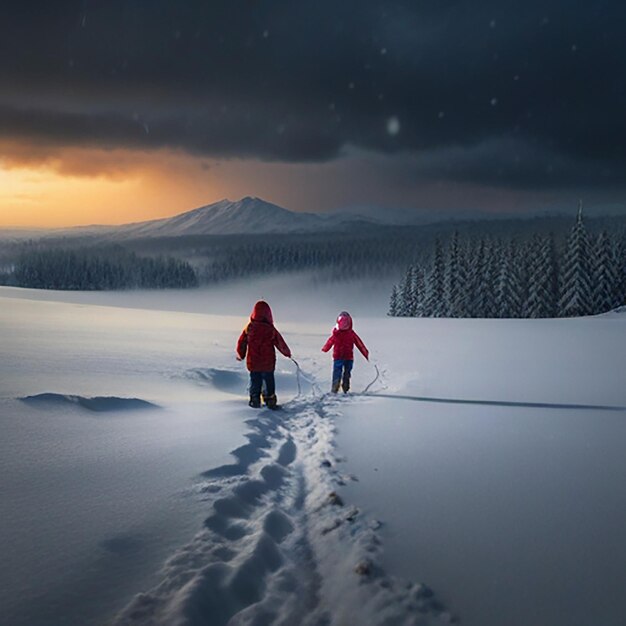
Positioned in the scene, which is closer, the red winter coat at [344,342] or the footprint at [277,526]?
the footprint at [277,526]

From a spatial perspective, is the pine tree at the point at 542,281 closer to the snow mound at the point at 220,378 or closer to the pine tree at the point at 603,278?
the pine tree at the point at 603,278

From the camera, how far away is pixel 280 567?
3.11 m

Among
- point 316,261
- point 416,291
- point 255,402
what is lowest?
point 255,402

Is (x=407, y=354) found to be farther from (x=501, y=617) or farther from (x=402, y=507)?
(x=501, y=617)

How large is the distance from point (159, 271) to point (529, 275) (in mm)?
110706

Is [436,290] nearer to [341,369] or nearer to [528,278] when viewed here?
[528,278]

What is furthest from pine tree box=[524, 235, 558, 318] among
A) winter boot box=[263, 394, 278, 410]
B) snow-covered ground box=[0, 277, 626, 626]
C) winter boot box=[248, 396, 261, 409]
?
winter boot box=[248, 396, 261, 409]

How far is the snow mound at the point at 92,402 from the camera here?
19.7ft

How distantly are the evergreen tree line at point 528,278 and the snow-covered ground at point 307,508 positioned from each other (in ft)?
146

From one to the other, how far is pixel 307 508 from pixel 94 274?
13031cm

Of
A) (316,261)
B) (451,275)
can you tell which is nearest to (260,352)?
(451,275)

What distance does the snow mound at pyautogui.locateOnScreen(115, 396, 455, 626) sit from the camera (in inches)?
100

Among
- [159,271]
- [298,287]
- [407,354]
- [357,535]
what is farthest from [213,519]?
[298,287]

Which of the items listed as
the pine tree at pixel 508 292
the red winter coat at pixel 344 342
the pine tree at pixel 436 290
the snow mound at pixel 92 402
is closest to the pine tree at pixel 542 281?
the pine tree at pixel 508 292
